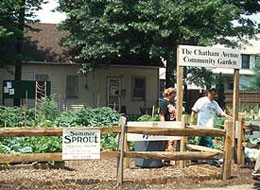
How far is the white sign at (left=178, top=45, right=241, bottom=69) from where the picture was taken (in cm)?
1019

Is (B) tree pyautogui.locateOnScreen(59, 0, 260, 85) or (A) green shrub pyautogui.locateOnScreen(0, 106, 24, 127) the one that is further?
(B) tree pyautogui.locateOnScreen(59, 0, 260, 85)

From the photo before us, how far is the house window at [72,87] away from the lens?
1115 inches

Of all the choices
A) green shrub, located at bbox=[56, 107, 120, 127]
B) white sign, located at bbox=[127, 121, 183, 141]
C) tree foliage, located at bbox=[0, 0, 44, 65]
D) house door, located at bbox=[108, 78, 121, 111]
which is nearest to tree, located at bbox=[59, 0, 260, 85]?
tree foliage, located at bbox=[0, 0, 44, 65]

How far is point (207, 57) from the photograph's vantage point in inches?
414

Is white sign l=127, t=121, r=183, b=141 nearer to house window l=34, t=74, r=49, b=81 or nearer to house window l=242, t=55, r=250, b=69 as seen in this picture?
house window l=34, t=74, r=49, b=81

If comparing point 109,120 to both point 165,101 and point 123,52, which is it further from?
point 123,52

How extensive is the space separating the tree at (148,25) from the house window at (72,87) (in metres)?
4.26

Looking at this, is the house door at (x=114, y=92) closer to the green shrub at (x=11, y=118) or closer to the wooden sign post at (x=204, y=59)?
the green shrub at (x=11, y=118)

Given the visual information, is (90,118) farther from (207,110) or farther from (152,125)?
(152,125)

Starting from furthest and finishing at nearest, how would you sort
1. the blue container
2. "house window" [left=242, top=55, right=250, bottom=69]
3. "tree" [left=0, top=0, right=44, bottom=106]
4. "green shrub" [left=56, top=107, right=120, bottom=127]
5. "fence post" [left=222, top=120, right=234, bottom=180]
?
"house window" [left=242, top=55, right=250, bottom=69], "tree" [left=0, top=0, right=44, bottom=106], "green shrub" [left=56, top=107, right=120, bottom=127], the blue container, "fence post" [left=222, top=120, right=234, bottom=180]

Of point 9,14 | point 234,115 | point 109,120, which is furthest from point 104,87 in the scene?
point 234,115

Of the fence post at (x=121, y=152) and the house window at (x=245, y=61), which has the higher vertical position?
the house window at (x=245, y=61)

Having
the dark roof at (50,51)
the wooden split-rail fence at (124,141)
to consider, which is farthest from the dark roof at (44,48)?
the wooden split-rail fence at (124,141)

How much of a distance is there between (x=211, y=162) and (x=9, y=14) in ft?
52.7
